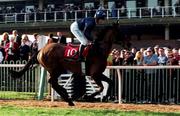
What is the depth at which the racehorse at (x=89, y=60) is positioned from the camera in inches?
525

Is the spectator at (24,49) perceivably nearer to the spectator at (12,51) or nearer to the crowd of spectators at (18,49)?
the crowd of spectators at (18,49)

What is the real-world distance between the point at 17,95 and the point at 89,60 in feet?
13.3

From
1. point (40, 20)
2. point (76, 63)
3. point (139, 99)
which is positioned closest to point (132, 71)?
point (139, 99)

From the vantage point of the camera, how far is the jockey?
13231 mm

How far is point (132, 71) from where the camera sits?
1486 centimetres

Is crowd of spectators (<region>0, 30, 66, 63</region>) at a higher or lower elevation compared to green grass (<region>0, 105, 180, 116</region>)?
higher

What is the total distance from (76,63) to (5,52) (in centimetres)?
493

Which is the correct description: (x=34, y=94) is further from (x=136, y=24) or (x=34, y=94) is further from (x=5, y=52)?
(x=136, y=24)

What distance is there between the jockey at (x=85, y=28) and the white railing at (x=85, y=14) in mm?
25994

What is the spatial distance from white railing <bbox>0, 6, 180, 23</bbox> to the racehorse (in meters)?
26.0

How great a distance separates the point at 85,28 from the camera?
13.4 metres

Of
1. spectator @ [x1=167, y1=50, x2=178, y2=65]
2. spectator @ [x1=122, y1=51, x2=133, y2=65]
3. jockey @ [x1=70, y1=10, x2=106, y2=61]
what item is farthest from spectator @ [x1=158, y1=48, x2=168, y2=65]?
jockey @ [x1=70, y1=10, x2=106, y2=61]

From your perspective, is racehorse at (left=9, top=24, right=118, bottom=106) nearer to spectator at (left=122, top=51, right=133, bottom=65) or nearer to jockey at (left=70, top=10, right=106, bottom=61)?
jockey at (left=70, top=10, right=106, bottom=61)

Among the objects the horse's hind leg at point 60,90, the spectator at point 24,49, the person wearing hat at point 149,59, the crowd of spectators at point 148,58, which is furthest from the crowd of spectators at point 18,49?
the person wearing hat at point 149,59
